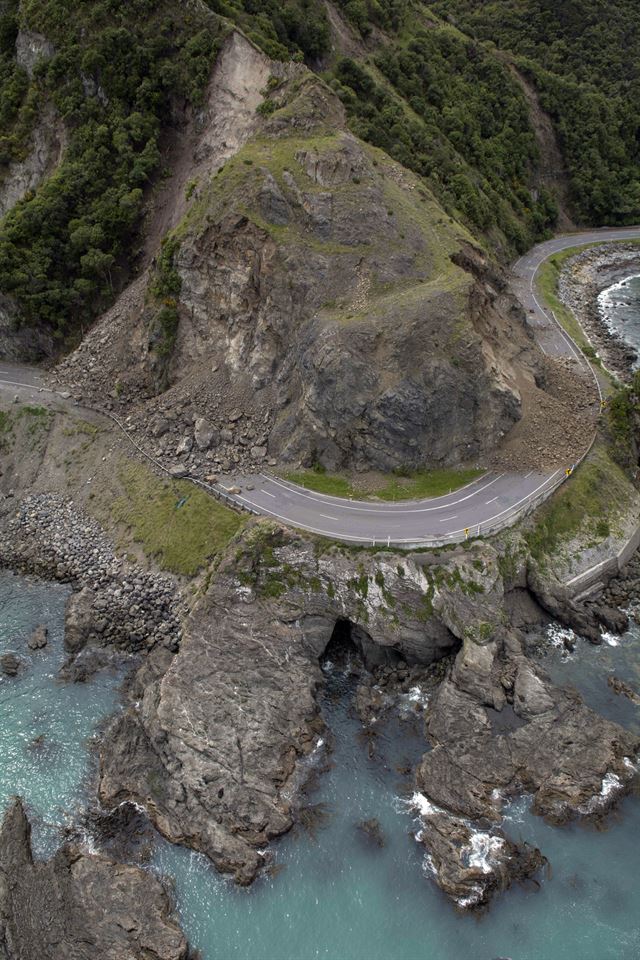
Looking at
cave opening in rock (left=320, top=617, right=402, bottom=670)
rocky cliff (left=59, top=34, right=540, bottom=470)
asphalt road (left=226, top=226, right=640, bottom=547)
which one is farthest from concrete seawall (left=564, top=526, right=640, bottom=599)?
cave opening in rock (left=320, top=617, right=402, bottom=670)

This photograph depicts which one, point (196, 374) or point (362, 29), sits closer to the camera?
point (196, 374)

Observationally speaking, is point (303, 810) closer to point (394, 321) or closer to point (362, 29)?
point (394, 321)

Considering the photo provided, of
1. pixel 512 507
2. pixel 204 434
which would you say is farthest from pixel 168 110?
pixel 512 507

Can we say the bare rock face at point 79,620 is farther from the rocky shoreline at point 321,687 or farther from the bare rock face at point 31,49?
the bare rock face at point 31,49

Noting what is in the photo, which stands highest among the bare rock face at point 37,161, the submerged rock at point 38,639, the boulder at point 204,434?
the bare rock face at point 37,161

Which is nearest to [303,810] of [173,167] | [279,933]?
[279,933]

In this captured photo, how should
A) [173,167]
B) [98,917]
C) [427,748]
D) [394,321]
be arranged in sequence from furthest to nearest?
[173,167] < [394,321] < [427,748] < [98,917]

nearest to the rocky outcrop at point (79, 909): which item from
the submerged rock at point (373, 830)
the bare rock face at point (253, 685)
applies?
the bare rock face at point (253, 685)
